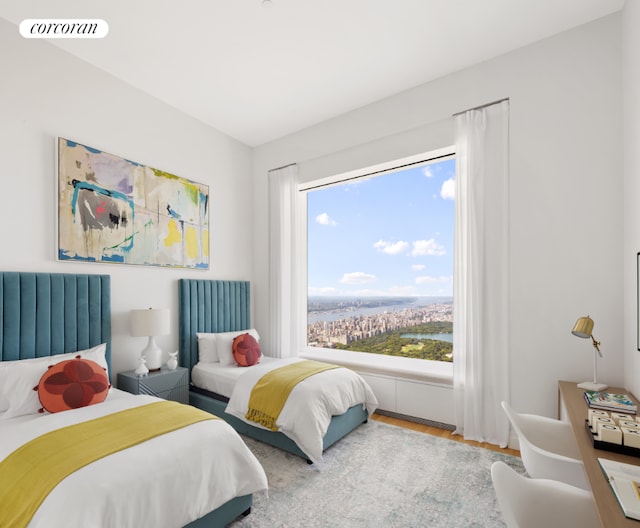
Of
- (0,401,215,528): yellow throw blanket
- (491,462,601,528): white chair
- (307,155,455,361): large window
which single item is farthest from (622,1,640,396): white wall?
(0,401,215,528): yellow throw blanket

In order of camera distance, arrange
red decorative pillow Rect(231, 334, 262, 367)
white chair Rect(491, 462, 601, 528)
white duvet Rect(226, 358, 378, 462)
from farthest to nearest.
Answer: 1. red decorative pillow Rect(231, 334, 262, 367)
2. white duvet Rect(226, 358, 378, 462)
3. white chair Rect(491, 462, 601, 528)

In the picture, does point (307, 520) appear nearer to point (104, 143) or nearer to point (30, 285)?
point (30, 285)

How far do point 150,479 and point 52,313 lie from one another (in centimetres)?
176

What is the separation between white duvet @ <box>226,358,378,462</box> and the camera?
2.47 meters

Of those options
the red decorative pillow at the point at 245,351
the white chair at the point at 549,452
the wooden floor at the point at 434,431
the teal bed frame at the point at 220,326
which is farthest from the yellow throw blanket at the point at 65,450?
the wooden floor at the point at 434,431

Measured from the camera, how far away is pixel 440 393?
316 cm

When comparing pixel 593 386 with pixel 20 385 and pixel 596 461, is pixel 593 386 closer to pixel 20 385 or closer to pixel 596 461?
pixel 596 461

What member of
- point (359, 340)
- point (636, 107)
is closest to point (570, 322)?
point (636, 107)

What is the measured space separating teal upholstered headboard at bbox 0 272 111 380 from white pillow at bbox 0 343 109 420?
0.53 feet

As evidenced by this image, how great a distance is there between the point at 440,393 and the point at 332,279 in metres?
1.83

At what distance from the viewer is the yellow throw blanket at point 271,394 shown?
2629mm

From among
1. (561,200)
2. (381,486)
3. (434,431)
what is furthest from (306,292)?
(561,200)

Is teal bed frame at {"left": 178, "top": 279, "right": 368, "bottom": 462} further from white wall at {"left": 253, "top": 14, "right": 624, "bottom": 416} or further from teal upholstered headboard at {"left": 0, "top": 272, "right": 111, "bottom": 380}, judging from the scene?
white wall at {"left": 253, "top": 14, "right": 624, "bottom": 416}

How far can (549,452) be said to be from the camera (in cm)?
174
